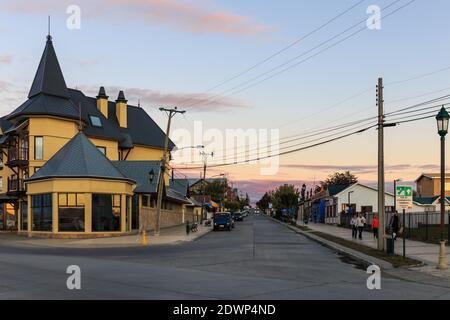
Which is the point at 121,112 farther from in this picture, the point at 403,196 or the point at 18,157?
the point at 403,196

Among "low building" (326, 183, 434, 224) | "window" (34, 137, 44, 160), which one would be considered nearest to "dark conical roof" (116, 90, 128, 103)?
"window" (34, 137, 44, 160)

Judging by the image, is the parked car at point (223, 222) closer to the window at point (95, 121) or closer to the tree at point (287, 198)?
the window at point (95, 121)

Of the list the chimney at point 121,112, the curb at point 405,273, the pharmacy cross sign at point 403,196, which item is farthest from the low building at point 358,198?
the pharmacy cross sign at point 403,196

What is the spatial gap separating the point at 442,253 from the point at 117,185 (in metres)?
28.6

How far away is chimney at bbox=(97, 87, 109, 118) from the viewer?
2528 inches

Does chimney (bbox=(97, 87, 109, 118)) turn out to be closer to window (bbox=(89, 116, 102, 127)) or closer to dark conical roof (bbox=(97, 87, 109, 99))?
dark conical roof (bbox=(97, 87, 109, 99))

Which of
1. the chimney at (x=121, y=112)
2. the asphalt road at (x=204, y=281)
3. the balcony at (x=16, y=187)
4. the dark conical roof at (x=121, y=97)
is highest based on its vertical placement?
the dark conical roof at (x=121, y=97)

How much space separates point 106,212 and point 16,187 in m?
14.5

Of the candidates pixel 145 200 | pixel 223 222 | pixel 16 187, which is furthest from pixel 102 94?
pixel 223 222

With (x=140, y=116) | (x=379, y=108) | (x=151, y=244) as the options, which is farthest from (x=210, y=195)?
(x=379, y=108)

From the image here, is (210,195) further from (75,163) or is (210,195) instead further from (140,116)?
(75,163)

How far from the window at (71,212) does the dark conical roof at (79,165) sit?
5.14 feet

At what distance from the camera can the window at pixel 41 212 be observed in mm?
40875

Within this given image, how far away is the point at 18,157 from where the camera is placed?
5012 cm
